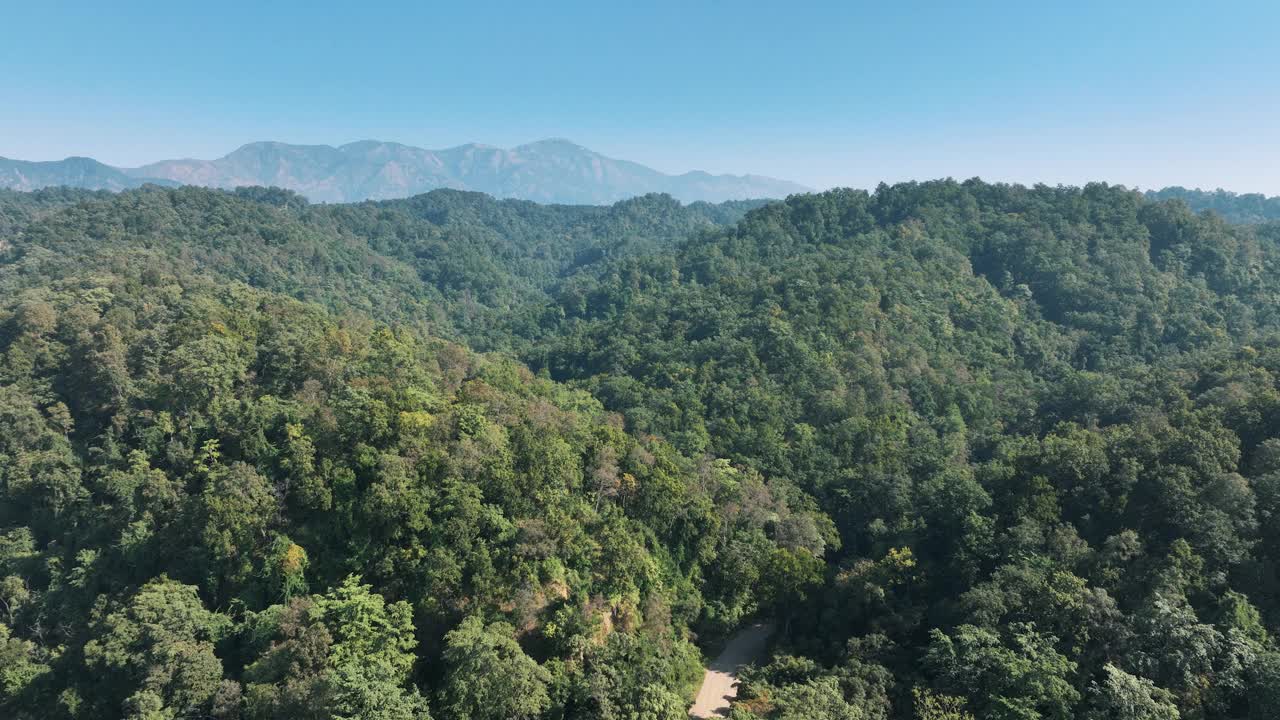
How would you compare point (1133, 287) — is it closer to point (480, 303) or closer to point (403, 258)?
point (480, 303)

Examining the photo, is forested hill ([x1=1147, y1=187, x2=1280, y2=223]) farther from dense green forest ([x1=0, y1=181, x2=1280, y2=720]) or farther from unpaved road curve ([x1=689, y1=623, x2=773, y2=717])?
unpaved road curve ([x1=689, y1=623, x2=773, y2=717])

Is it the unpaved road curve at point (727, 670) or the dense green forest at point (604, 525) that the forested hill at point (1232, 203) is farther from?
Result: the unpaved road curve at point (727, 670)

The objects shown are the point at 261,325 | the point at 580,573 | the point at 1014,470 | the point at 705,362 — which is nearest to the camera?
the point at 580,573

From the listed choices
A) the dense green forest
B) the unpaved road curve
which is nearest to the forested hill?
the dense green forest

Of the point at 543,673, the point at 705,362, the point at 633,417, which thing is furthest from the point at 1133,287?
the point at 543,673

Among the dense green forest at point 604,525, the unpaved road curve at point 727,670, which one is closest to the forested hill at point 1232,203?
the dense green forest at point 604,525
